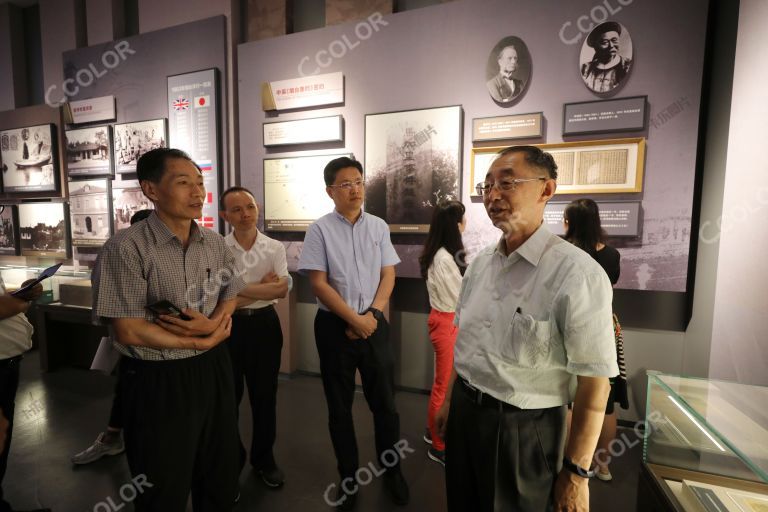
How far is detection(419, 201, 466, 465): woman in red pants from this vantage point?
261 centimetres

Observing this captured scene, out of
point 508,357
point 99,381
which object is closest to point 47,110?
point 99,381

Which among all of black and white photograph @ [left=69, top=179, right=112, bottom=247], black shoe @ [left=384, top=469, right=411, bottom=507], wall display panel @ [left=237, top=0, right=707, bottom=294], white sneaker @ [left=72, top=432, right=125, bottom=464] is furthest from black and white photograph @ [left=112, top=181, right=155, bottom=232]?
black shoe @ [left=384, top=469, right=411, bottom=507]

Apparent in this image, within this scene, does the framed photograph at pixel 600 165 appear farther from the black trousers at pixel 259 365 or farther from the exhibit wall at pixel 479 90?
the black trousers at pixel 259 365

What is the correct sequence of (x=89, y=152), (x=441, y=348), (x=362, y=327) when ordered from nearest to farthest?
(x=362, y=327), (x=441, y=348), (x=89, y=152)

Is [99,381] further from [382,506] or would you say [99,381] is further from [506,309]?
[506,309]

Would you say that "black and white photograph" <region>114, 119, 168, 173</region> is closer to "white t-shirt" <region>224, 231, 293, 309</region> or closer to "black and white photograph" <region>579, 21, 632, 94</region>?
"white t-shirt" <region>224, 231, 293, 309</region>

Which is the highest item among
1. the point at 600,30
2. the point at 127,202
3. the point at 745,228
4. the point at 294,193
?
the point at 600,30

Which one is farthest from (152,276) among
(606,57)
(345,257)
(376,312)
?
(606,57)

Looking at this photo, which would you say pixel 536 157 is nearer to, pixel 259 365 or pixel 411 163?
pixel 259 365

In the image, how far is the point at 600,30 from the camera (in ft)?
9.39

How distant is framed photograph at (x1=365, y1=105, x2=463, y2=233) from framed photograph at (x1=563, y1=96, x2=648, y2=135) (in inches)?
33.9

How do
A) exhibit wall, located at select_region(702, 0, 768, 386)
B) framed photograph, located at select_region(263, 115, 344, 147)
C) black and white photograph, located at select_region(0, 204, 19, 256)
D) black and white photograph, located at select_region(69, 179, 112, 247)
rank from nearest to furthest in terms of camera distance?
exhibit wall, located at select_region(702, 0, 768, 386) < framed photograph, located at select_region(263, 115, 344, 147) < black and white photograph, located at select_region(69, 179, 112, 247) < black and white photograph, located at select_region(0, 204, 19, 256)

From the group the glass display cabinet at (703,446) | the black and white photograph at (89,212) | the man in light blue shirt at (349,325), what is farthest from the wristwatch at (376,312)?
the black and white photograph at (89,212)

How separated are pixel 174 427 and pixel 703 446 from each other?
1937 mm
